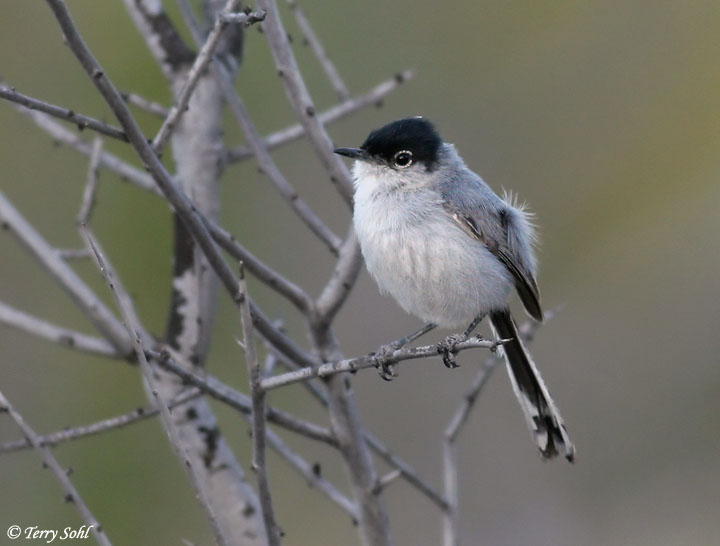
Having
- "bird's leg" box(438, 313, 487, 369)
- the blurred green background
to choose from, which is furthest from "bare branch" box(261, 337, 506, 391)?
the blurred green background

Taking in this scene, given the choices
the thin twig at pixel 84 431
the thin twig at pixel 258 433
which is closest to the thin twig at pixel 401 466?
the thin twig at pixel 84 431

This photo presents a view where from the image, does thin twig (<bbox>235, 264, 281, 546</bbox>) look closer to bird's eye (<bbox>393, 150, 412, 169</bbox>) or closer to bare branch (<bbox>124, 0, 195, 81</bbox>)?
bird's eye (<bbox>393, 150, 412, 169</bbox>)

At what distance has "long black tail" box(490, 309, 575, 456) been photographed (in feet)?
11.5

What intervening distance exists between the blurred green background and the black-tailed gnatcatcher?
7.97 ft

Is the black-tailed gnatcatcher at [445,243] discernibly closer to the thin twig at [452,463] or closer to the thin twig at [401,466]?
the thin twig at [452,463]

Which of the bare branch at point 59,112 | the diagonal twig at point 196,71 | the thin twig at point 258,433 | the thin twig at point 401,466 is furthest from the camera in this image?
the thin twig at point 401,466

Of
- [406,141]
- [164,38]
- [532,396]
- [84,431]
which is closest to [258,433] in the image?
[84,431]

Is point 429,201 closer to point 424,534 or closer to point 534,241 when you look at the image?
point 534,241

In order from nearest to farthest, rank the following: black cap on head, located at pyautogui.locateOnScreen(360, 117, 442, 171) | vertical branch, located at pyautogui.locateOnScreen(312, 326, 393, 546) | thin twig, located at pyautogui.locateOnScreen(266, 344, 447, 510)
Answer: vertical branch, located at pyautogui.locateOnScreen(312, 326, 393, 546), thin twig, located at pyautogui.locateOnScreen(266, 344, 447, 510), black cap on head, located at pyautogui.locateOnScreen(360, 117, 442, 171)

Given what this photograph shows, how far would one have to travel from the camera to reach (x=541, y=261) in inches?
261

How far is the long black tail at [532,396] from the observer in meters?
3.52

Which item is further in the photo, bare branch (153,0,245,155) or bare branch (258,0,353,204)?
bare branch (258,0,353,204)

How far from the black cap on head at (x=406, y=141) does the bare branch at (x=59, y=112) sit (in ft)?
4.11

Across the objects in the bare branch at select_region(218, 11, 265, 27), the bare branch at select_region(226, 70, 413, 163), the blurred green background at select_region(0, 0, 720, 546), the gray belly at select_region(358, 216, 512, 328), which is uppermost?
the bare branch at select_region(218, 11, 265, 27)
